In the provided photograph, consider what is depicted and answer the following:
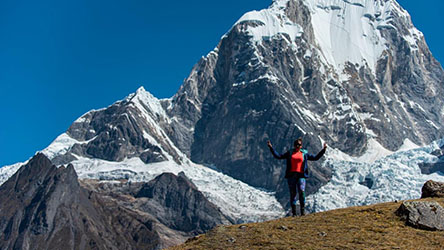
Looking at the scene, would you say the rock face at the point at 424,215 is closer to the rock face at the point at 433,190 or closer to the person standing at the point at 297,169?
the person standing at the point at 297,169

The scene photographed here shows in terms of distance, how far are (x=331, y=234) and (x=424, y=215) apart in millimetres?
3915

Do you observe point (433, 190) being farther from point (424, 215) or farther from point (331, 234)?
point (331, 234)

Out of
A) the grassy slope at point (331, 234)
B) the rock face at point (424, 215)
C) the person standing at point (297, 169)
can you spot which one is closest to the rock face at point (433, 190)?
the grassy slope at point (331, 234)

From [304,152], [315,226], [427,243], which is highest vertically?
[304,152]

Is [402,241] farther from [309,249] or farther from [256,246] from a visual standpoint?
[256,246]

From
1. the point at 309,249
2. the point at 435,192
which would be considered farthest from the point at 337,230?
the point at 435,192

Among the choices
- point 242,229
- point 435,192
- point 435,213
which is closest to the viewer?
point 435,213

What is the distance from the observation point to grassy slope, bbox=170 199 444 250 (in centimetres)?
2788

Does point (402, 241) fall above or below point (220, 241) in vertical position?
below

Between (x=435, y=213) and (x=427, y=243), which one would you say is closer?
(x=427, y=243)

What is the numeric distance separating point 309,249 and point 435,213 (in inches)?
239

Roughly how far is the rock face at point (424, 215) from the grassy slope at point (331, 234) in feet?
1.07

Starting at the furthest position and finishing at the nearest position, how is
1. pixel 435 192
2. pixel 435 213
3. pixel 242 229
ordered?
pixel 435 192
pixel 242 229
pixel 435 213

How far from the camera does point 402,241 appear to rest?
2780cm
